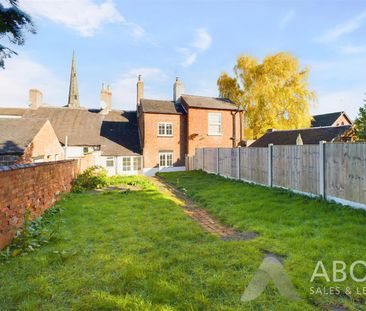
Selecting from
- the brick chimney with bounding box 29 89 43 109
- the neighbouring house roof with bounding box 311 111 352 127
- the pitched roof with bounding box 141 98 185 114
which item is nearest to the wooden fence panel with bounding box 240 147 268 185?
the pitched roof with bounding box 141 98 185 114

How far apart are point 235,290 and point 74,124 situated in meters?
→ 28.0

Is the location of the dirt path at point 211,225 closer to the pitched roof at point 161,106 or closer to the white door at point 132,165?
the white door at point 132,165

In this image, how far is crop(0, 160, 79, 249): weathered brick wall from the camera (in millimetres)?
5129

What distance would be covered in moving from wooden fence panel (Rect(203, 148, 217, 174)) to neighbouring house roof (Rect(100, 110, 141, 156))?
28.4 ft

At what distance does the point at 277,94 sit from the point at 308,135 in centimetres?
1110

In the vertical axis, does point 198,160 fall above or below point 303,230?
above

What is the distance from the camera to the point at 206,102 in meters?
27.1

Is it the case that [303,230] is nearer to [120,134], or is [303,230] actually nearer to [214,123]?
[214,123]

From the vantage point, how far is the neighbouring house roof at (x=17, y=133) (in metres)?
13.1

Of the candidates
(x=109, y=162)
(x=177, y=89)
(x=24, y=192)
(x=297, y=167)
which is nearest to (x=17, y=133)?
(x=109, y=162)

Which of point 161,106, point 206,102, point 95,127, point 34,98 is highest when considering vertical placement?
point 34,98

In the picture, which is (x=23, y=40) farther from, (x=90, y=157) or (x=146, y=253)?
(x=90, y=157)

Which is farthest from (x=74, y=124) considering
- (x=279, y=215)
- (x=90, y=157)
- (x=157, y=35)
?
(x=279, y=215)

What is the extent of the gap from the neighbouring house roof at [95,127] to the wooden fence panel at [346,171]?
1989 centimetres
